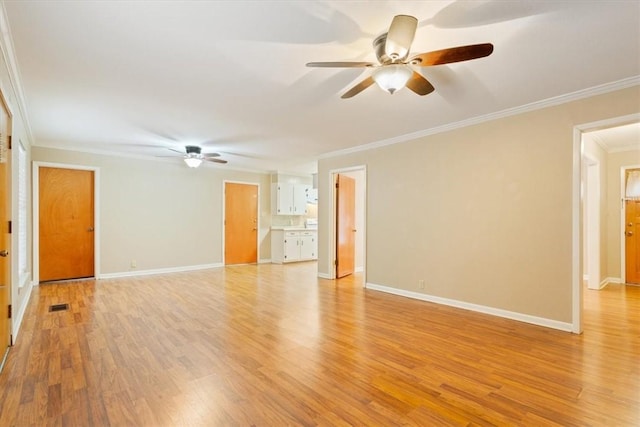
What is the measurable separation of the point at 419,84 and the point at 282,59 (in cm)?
109

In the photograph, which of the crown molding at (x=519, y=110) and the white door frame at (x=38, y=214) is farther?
the white door frame at (x=38, y=214)

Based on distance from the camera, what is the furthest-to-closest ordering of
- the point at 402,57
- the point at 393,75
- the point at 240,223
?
the point at 240,223 < the point at 393,75 < the point at 402,57

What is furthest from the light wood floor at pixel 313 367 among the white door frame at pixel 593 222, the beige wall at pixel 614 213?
the beige wall at pixel 614 213

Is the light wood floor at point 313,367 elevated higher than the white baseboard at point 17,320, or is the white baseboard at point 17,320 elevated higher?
the white baseboard at point 17,320

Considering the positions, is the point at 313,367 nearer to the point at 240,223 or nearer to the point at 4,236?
the point at 4,236

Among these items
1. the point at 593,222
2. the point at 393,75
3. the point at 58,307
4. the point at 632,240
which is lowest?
the point at 58,307

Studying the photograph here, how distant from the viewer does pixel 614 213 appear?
5.50 metres

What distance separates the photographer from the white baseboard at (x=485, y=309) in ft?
10.5

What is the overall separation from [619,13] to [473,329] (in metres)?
2.81

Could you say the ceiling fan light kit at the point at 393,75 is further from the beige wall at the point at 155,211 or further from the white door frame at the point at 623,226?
the white door frame at the point at 623,226

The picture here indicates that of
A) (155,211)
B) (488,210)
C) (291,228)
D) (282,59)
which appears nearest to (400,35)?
(282,59)

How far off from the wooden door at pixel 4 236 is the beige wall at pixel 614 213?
838 centimetres

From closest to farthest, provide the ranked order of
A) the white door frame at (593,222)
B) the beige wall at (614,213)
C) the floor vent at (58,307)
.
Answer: the floor vent at (58,307) → the white door frame at (593,222) → the beige wall at (614,213)

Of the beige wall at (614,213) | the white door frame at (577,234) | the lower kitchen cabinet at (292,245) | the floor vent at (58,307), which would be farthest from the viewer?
the lower kitchen cabinet at (292,245)
